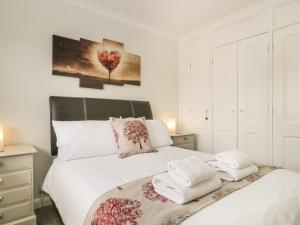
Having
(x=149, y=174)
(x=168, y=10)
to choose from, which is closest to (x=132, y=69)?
(x=168, y=10)

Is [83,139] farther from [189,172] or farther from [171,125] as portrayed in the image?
[171,125]

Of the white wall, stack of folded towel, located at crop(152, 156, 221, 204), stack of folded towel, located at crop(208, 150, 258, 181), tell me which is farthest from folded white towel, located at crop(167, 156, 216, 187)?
the white wall

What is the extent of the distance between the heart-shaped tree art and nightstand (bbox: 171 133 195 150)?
4.51ft

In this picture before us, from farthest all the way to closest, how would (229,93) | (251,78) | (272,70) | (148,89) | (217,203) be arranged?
1. (148,89)
2. (229,93)
3. (251,78)
4. (272,70)
5. (217,203)

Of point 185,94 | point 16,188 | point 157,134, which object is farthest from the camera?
point 185,94

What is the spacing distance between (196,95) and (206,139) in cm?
79

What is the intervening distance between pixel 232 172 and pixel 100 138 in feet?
4.32

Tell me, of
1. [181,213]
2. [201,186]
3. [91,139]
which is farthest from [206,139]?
[181,213]

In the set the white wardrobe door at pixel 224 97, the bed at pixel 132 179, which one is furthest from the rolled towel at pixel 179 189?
the white wardrobe door at pixel 224 97

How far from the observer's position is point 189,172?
1137mm

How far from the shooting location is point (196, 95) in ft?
11.5

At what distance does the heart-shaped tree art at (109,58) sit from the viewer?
2695 mm

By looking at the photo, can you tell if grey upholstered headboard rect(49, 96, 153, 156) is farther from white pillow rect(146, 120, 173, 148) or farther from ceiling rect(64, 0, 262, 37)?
ceiling rect(64, 0, 262, 37)

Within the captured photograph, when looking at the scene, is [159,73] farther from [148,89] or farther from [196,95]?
[196,95]
